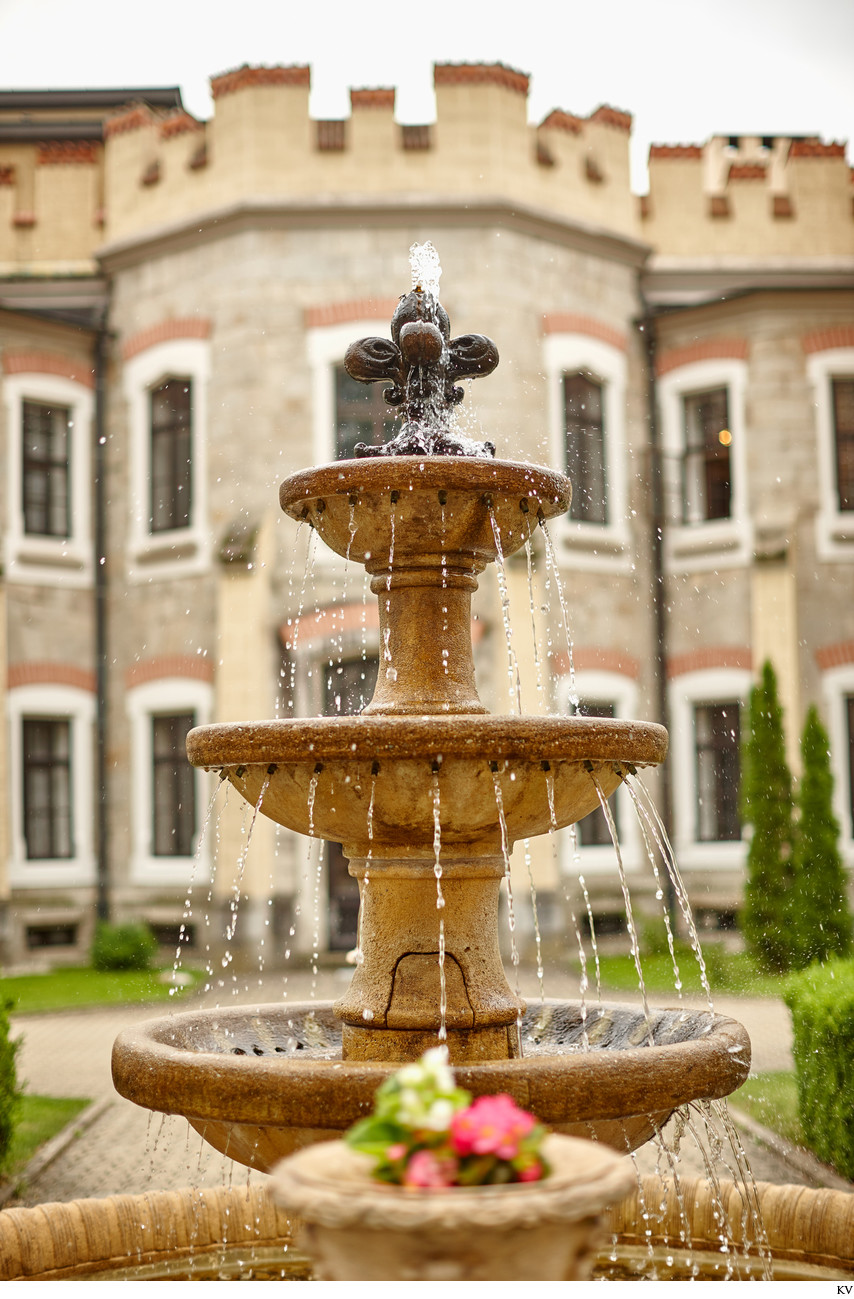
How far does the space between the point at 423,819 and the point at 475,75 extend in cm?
1343

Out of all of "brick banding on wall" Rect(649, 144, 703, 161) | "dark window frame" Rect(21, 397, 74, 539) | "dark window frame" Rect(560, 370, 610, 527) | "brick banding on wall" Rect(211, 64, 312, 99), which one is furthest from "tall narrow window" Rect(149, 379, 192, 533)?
"brick banding on wall" Rect(649, 144, 703, 161)

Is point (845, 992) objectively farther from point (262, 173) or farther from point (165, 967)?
point (262, 173)

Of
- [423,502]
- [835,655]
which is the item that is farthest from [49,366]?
[423,502]

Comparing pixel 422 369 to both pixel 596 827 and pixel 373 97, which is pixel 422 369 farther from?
pixel 373 97

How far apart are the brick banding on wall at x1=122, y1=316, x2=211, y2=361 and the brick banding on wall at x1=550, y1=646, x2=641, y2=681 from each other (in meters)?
5.54

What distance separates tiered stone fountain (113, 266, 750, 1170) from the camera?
3613 millimetres

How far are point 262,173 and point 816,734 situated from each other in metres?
8.72

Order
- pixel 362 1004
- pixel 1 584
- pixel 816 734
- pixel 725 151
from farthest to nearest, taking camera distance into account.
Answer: pixel 725 151, pixel 1 584, pixel 816 734, pixel 362 1004

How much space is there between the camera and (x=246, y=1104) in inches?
142

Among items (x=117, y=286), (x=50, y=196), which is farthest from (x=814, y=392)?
(x=50, y=196)

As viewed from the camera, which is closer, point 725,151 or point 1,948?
point 1,948

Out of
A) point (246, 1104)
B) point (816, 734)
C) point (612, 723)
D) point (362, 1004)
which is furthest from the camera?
point (816, 734)

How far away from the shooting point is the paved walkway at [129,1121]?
24.1 ft

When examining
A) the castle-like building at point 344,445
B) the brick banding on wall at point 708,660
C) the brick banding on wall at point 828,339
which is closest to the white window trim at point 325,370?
the castle-like building at point 344,445
